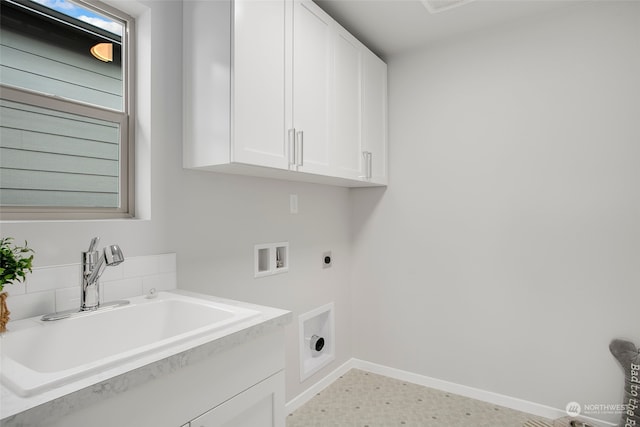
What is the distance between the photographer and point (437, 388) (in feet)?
8.23

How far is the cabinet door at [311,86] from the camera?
179 centimetres

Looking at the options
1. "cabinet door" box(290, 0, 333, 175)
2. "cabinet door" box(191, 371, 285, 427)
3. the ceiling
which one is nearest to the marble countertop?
"cabinet door" box(191, 371, 285, 427)

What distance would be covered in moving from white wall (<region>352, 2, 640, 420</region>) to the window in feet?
6.00

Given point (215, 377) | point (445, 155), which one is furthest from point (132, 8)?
point (445, 155)

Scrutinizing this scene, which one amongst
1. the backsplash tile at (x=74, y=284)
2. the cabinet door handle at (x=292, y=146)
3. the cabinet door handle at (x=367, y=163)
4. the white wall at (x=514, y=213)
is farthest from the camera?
the cabinet door handle at (x=367, y=163)

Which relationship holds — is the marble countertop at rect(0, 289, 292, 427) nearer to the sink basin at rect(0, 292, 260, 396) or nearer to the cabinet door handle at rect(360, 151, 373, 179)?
the sink basin at rect(0, 292, 260, 396)

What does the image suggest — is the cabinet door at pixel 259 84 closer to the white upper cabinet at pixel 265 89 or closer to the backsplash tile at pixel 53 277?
the white upper cabinet at pixel 265 89

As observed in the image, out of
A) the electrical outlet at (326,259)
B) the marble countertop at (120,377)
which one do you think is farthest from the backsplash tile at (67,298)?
the electrical outlet at (326,259)

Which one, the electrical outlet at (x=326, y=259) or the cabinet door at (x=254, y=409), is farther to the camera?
the electrical outlet at (x=326, y=259)

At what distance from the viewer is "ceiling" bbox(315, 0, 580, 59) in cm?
208

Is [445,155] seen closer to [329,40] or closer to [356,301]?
[329,40]

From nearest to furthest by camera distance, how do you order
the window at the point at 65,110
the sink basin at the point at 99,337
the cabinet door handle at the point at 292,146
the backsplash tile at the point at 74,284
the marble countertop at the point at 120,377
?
the marble countertop at the point at 120,377
the sink basin at the point at 99,337
the backsplash tile at the point at 74,284
the window at the point at 65,110
the cabinet door handle at the point at 292,146

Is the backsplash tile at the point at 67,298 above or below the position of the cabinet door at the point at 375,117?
below

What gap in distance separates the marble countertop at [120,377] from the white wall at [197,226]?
646mm
